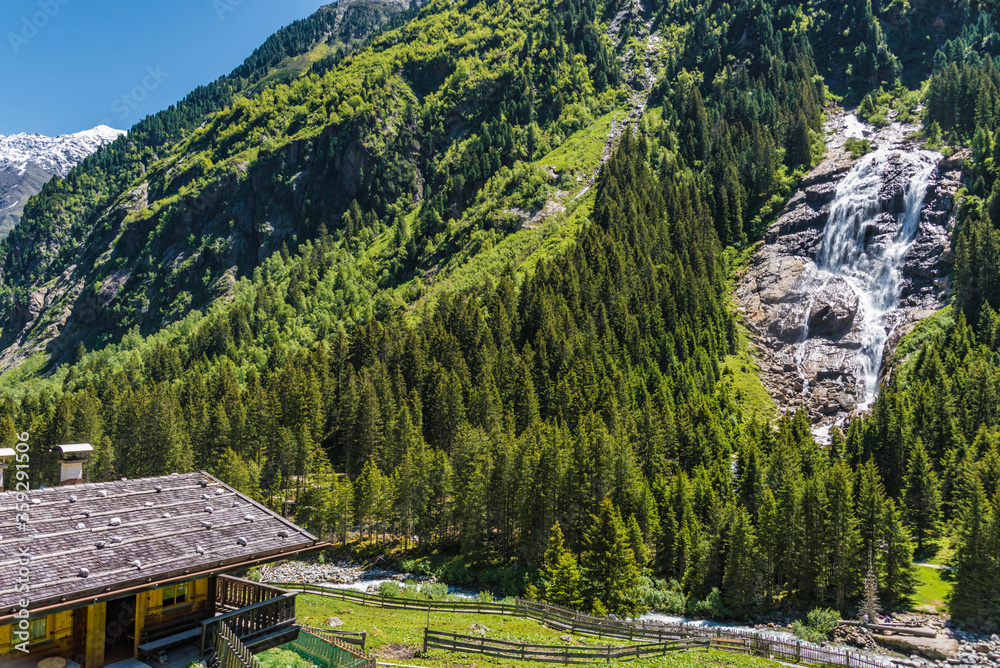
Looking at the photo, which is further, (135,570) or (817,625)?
(817,625)

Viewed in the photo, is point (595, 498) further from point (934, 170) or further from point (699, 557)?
point (934, 170)

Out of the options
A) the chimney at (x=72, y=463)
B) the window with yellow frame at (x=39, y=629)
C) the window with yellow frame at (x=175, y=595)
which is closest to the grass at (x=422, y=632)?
the window with yellow frame at (x=175, y=595)

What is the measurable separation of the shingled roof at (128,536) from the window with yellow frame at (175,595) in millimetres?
2163

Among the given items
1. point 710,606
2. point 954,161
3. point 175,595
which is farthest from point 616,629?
point 954,161

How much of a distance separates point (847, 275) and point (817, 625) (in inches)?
4136

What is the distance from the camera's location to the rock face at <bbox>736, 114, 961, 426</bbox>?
12588 centimetres

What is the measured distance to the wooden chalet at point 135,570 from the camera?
19109 millimetres

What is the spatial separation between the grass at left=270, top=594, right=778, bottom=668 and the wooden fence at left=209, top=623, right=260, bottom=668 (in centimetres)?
160

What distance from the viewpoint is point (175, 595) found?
23.4m

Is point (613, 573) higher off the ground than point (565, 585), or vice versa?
point (613, 573)

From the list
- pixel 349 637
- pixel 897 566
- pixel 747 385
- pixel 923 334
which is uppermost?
pixel 923 334

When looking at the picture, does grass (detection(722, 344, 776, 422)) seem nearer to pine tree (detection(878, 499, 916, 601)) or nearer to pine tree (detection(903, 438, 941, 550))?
pine tree (detection(903, 438, 941, 550))

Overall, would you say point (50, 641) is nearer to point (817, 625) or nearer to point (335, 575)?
point (335, 575)

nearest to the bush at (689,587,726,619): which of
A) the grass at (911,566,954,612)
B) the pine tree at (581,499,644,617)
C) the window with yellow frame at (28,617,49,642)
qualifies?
the pine tree at (581,499,644,617)
